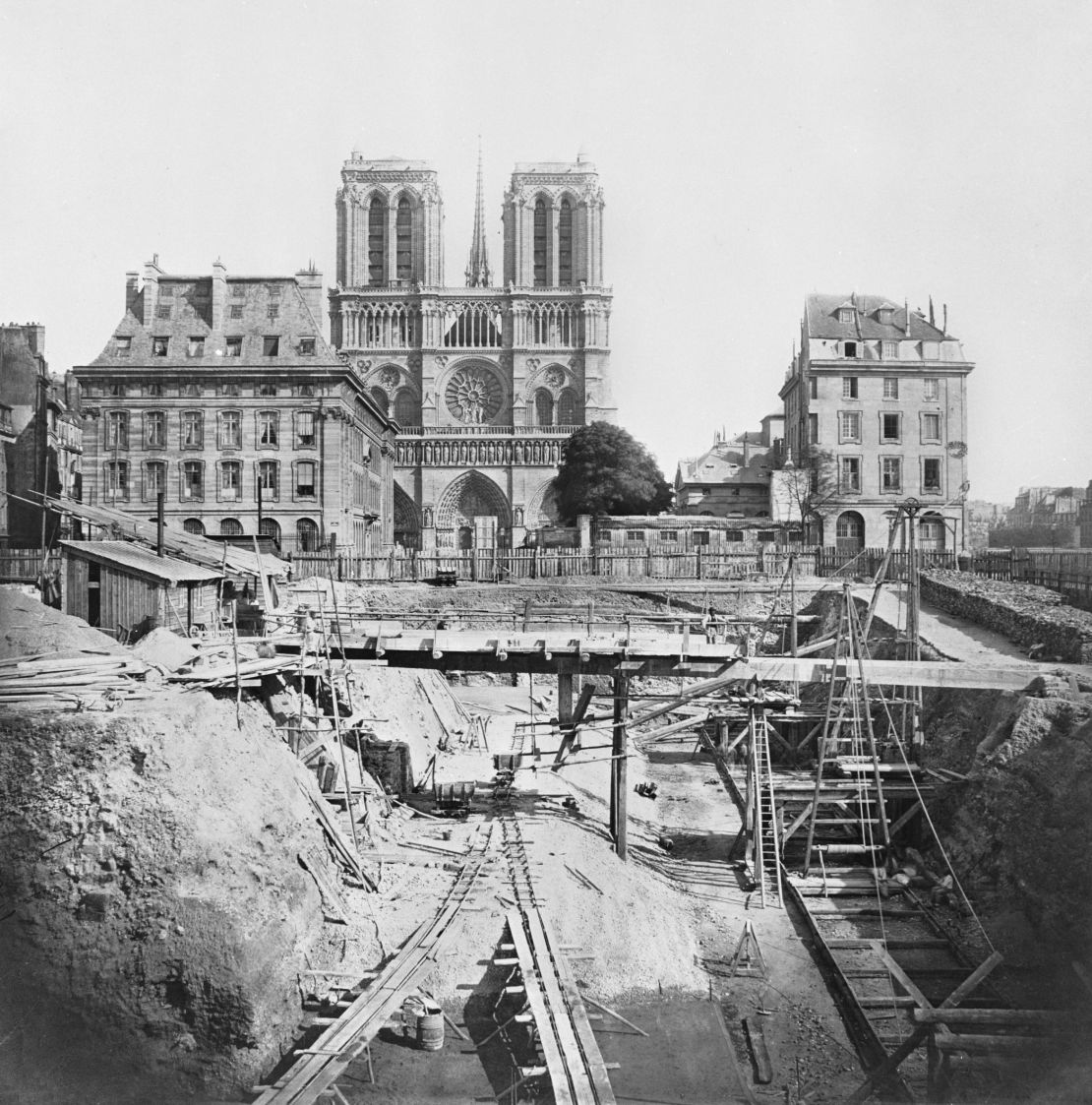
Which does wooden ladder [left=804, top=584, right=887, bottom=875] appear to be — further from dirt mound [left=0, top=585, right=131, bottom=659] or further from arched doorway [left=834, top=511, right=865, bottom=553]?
arched doorway [left=834, top=511, right=865, bottom=553]

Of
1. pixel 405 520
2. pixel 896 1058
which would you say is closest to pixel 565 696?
pixel 896 1058

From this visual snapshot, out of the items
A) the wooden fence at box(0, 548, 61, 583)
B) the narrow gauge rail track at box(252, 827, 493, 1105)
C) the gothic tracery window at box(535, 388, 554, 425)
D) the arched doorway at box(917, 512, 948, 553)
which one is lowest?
the narrow gauge rail track at box(252, 827, 493, 1105)

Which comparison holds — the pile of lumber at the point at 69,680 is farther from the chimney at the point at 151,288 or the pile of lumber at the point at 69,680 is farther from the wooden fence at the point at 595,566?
the chimney at the point at 151,288

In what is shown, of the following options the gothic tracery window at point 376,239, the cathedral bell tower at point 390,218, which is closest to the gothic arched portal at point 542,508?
the cathedral bell tower at point 390,218

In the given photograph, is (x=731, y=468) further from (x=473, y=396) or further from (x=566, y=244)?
(x=566, y=244)

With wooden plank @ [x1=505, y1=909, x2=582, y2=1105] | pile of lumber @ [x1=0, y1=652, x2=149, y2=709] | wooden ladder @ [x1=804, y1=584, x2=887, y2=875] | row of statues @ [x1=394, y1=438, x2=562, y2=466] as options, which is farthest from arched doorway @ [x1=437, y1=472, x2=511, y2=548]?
wooden plank @ [x1=505, y1=909, x2=582, y2=1105]

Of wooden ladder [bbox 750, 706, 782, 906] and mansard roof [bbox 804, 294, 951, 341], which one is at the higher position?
mansard roof [bbox 804, 294, 951, 341]

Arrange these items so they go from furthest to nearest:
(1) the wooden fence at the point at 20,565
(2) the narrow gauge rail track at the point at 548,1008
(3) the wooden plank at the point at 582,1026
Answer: (1) the wooden fence at the point at 20,565
(2) the narrow gauge rail track at the point at 548,1008
(3) the wooden plank at the point at 582,1026
